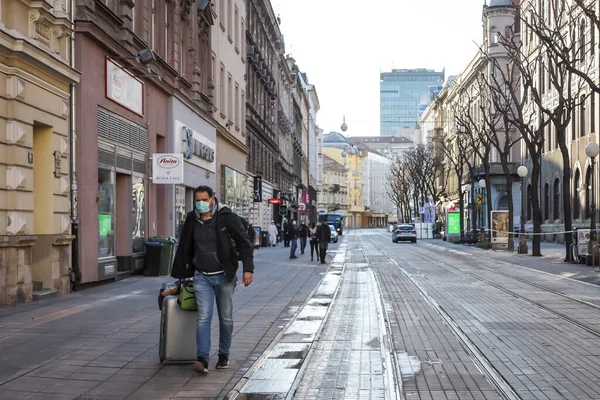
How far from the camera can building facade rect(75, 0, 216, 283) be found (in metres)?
17.4

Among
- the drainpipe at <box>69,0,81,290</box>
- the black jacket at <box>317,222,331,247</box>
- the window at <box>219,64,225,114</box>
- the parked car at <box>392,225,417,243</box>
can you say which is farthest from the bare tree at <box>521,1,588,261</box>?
the drainpipe at <box>69,0,81,290</box>

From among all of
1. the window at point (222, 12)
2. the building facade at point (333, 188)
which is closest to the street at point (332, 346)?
the window at point (222, 12)

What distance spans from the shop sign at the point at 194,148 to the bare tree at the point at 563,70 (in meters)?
11.9

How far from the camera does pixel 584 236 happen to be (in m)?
27.5

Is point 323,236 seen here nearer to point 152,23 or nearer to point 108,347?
point 152,23

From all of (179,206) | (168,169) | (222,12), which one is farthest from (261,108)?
(168,169)

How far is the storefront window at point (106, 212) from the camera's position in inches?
732

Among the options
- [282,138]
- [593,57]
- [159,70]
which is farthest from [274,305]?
[282,138]

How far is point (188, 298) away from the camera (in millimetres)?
8180

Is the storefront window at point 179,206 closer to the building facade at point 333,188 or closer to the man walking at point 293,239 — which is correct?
the man walking at point 293,239

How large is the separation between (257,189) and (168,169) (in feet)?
88.5

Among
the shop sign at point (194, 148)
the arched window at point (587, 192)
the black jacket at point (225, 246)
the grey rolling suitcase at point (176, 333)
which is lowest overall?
the grey rolling suitcase at point (176, 333)

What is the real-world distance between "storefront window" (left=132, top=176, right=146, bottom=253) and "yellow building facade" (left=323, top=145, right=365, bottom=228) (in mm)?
143217

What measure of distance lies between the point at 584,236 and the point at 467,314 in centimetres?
1604
